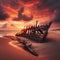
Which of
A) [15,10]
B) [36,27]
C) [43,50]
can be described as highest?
[15,10]

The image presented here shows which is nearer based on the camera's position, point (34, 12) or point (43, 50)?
point (43, 50)

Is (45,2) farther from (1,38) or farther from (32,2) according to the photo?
(1,38)

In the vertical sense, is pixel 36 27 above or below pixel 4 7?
below

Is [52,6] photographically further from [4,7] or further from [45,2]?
[4,7]

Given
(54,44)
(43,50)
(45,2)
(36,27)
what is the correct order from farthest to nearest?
(45,2), (36,27), (54,44), (43,50)

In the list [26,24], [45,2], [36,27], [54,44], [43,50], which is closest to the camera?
[43,50]

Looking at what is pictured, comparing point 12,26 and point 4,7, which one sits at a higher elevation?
point 4,7

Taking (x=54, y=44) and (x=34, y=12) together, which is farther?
(x=34, y=12)

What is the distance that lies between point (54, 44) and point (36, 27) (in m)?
0.56

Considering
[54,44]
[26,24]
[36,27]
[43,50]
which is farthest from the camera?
[26,24]

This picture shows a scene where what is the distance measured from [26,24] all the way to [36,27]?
399 mm

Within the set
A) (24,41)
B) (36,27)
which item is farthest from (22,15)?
(24,41)

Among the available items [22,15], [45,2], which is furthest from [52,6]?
[22,15]

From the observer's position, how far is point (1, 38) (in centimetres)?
452
